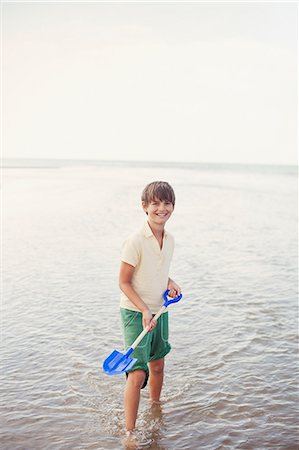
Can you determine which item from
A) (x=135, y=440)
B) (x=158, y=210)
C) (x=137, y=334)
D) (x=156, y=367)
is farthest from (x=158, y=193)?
(x=135, y=440)

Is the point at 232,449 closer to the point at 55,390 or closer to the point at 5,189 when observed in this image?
the point at 55,390

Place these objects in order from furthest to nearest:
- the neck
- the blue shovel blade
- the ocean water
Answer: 1. the ocean water
2. the neck
3. the blue shovel blade

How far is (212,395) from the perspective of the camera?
12.6 ft

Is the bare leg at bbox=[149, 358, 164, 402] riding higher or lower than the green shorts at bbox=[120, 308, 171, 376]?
lower

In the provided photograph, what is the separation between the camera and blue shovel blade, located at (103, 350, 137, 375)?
305cm

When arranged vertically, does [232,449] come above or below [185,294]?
below

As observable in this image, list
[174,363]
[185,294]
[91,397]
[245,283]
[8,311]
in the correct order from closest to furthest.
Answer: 1. [91,397]
2. [174,363]
3. [8,311]
4. [185,294]
5. [245,283]

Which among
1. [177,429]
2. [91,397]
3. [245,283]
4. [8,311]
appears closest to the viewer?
[177,429]

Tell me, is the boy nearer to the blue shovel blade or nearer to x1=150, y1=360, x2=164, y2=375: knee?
the blue shovel blade

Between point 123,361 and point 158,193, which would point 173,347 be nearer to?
point 123,361

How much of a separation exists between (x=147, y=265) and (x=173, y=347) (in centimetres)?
178

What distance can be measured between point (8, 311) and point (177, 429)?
2656mm

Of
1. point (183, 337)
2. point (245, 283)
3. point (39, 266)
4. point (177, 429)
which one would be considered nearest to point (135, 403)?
point (177, 429)

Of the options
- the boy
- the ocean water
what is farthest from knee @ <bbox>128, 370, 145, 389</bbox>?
the ocean water
